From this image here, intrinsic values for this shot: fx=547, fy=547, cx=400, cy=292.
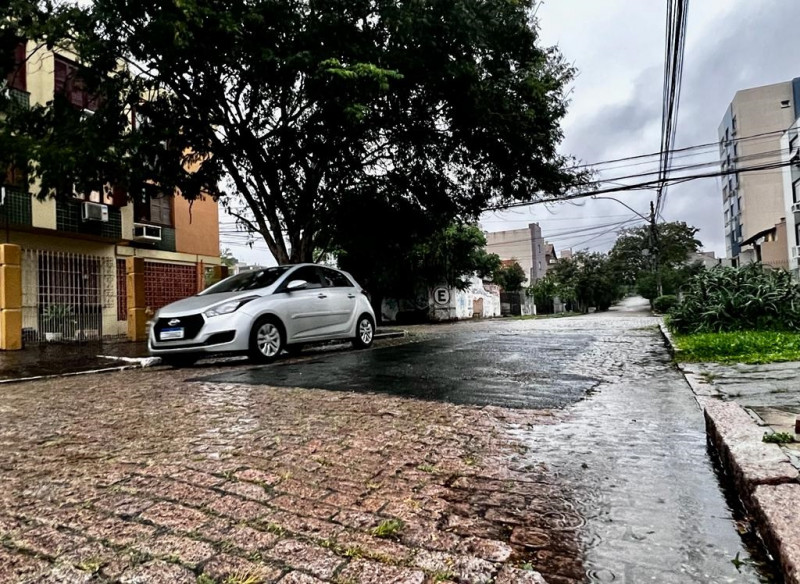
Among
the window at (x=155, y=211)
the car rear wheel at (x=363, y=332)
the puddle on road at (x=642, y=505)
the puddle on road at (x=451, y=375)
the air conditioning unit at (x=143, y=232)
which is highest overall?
the window at (x=155, y=211)

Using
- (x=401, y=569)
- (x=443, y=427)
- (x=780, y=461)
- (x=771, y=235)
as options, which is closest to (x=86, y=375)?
(x=443, y=427)

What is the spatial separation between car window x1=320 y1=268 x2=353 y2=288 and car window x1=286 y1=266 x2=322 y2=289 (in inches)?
6.7

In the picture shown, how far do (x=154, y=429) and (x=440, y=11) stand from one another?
8511 millimetres

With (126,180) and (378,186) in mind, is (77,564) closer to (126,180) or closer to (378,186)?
(126,180)

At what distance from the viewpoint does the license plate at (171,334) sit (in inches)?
323

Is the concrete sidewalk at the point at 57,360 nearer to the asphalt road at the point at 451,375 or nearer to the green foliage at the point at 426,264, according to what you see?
the asphalt road at the point at 451,375

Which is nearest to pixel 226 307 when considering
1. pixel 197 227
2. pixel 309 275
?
pixel 309 275

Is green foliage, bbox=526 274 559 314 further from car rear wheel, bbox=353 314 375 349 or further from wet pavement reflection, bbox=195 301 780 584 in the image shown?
wet pavement reflection, bbox=195 301 780 584

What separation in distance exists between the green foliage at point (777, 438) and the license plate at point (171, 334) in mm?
7397

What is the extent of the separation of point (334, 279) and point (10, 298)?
7.90 m

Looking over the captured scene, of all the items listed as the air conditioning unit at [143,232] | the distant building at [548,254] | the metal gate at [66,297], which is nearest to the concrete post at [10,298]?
the metal gate at [66,297]

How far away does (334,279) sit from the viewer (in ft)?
34.2

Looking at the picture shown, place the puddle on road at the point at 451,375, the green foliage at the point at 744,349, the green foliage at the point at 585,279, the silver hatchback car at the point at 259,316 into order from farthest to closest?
the green foliage at the point at 585,279, the silver hatchback car at the point at 259,316, the green foliage at the point at 744,349, the puddle on road at the point at 451,375

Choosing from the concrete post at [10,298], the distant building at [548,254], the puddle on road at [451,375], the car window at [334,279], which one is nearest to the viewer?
the puddle on road at [451,375]
